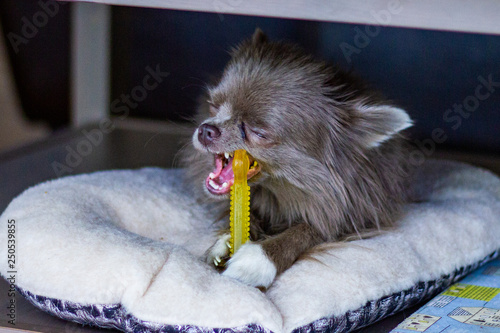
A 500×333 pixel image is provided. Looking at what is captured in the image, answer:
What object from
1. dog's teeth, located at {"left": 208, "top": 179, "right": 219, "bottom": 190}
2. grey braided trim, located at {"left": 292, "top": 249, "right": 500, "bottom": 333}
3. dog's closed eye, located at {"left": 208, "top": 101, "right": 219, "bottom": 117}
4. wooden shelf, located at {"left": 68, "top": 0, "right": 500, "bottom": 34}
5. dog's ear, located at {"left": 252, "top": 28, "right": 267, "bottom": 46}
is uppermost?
wooden shelf, located at {"left": 68, "top": 0, "right": 500, "bottom": 34}

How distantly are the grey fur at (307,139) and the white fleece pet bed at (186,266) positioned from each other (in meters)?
0.13

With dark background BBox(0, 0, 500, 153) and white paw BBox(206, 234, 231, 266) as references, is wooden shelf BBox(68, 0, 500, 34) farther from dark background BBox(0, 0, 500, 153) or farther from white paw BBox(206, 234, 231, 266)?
dark background BBox(0, 0, 500, 153)

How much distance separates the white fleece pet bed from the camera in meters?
1.42

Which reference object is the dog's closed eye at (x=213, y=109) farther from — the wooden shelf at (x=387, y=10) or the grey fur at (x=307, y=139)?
the wooden shelf at (x=387, y=10)

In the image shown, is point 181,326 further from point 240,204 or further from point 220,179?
point 220,179

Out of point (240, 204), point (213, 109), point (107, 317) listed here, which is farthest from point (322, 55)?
point (107, 317)

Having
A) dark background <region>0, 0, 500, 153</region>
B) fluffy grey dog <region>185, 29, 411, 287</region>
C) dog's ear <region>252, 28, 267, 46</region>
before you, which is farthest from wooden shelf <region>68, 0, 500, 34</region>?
dark background <region>0, 0, 500, 153</region>

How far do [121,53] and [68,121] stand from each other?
2.59 feet

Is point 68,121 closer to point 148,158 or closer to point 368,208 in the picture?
point 148,158

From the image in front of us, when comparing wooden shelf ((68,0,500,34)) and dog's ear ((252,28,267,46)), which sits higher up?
wooden shelf ((68,0,500,34))

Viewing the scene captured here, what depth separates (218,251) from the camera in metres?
1.75

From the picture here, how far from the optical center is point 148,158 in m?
3.19

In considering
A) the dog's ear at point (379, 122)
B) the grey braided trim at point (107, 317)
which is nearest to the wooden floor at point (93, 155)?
the dog's ear at point (379, 122)

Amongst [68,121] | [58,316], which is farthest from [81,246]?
[68,121]
